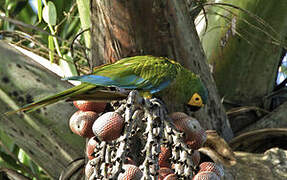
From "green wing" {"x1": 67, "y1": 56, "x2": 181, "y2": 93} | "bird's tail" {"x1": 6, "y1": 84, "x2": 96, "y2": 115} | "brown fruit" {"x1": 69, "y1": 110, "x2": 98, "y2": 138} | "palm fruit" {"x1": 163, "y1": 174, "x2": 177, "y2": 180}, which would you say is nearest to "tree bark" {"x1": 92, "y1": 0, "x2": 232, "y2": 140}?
"green wing" {"x1": 67, "y1": 56, "x2": 181, "y2": 93}

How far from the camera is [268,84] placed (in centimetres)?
171

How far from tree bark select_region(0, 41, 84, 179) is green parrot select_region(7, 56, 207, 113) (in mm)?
82

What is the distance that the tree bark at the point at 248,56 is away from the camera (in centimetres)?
166

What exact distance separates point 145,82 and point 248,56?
0.67 m

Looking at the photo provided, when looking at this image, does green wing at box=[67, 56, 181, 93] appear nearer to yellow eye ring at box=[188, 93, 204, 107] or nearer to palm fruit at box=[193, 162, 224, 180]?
yellow eye ring at box=[188, 93, 204, 107]

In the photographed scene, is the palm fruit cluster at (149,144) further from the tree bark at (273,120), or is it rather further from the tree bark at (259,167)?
the tree bark at (273,120)

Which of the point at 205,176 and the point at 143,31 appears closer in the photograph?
the point at 205,176

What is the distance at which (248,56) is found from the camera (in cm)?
166

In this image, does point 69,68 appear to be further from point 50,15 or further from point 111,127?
point 111,127

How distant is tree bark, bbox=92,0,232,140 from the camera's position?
1099mm

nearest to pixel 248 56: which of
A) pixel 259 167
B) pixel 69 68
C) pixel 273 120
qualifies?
pixel 273 120

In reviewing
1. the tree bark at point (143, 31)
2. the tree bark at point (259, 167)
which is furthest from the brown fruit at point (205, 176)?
the tree bark at point (143, 31)

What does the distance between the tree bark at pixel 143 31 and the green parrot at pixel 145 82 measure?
0.04 m

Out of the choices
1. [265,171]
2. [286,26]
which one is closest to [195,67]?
[265,171]
